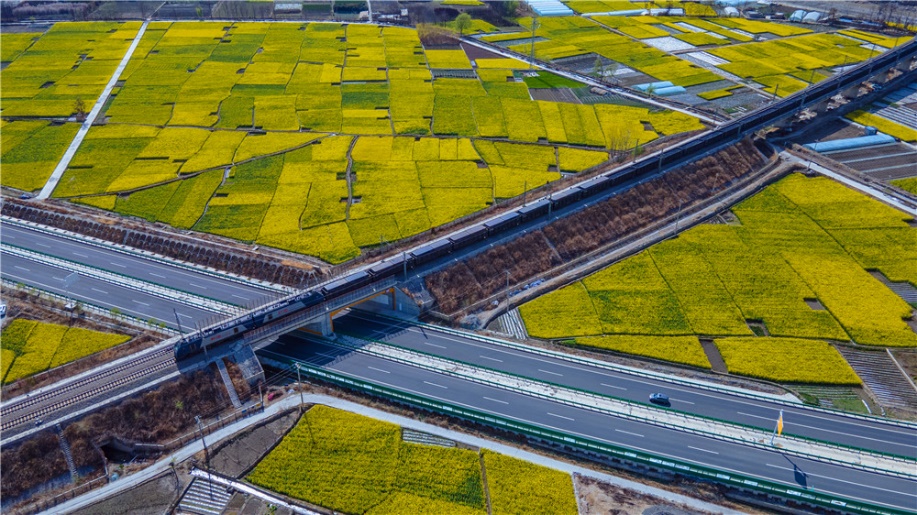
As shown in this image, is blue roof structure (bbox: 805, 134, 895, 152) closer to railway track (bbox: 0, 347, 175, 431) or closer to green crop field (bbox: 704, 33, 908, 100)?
green crop field (bbox: 704, 33, 908, 100)

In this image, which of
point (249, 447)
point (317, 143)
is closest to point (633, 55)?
point (317, 143)

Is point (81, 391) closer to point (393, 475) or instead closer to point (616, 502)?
point (393, 475)

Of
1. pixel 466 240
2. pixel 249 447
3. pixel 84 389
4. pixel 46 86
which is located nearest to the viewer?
pixel 249 447

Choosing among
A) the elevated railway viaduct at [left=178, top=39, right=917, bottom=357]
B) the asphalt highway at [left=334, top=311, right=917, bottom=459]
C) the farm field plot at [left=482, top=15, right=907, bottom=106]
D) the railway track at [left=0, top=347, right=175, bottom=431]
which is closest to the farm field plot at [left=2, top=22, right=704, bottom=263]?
the elevated railway viaduct at [left=178, top=39, right=917, bottom=357]

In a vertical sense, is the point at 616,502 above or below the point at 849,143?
below

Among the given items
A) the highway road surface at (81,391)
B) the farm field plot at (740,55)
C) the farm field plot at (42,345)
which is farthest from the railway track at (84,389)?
the farm field plot at (740,55)

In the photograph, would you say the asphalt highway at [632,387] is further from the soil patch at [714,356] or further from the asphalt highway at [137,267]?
the asphalt highway at [137,267]
